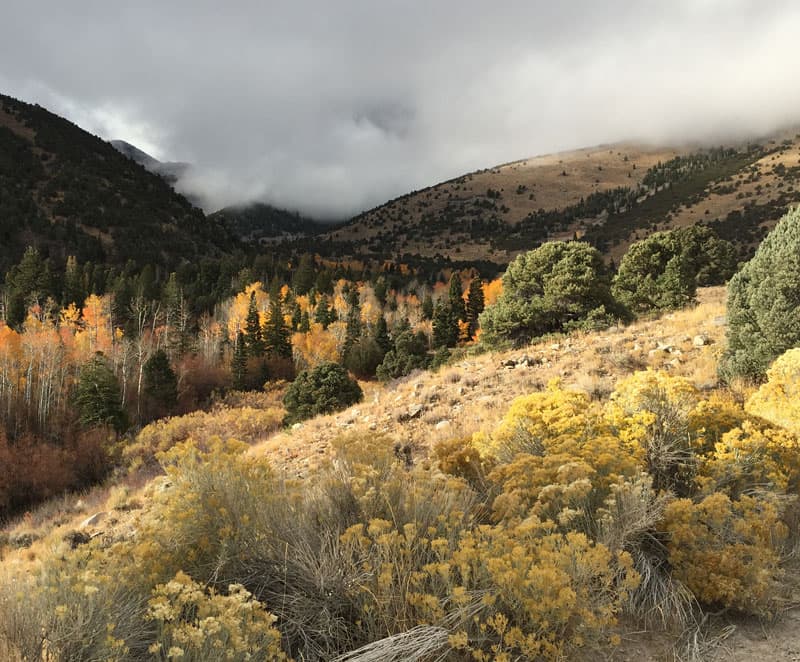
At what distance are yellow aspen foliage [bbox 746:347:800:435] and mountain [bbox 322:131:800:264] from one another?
76.1m

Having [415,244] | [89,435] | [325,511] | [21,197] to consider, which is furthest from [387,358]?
[415,244]

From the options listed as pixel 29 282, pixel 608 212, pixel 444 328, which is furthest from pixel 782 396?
pixel 608 212

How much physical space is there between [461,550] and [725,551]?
8.00 feet

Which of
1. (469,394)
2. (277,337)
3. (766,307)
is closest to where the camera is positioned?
(766,307)

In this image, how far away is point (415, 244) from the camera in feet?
548

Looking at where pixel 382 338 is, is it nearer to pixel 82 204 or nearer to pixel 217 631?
pixel 217 631

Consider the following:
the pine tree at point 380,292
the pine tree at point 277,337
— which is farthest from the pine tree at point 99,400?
the pine tree at point 380,292

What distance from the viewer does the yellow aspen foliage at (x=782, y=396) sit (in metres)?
6.32

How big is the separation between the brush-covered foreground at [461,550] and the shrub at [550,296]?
33.6 ft

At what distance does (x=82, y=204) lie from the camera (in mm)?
98250

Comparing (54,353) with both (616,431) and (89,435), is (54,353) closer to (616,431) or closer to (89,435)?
(89,435)

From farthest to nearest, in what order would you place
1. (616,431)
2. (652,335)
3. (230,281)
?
(230,281), (652,335), (616,431)

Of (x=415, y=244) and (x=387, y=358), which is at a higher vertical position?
(x=415, y=244)

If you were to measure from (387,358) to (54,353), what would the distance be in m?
29.8
